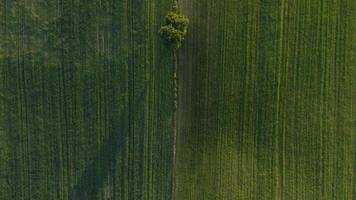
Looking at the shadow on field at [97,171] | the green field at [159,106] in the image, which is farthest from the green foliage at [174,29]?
the shadow on field at [97,171]

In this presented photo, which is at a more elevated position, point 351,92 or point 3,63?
point 3,63

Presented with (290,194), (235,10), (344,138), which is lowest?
(290,194)

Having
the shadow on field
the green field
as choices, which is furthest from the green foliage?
the shadow on field

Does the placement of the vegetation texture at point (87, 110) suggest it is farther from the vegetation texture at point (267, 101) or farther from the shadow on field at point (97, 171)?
the vegetation texture at point (267, 101)

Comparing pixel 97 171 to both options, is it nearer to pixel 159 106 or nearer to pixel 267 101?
pixel 159 106

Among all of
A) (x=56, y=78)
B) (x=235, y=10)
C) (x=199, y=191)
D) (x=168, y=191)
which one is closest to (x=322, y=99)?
(x=235, y=10)

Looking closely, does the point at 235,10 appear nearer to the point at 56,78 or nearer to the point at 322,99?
the point at 322,99

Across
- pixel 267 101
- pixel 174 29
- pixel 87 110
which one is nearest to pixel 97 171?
pixel 87 110
